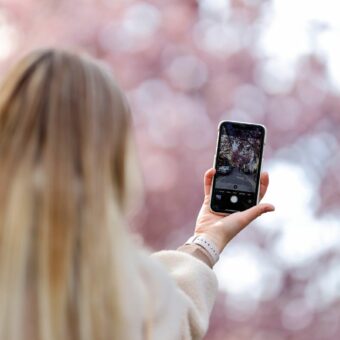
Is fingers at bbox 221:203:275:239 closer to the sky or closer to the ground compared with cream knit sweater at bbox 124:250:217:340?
closer to the sky

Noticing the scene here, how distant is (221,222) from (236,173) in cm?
10

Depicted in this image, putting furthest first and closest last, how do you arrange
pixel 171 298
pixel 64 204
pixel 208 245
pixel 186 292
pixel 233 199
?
pixel 233 199 → pixel 208 245 → pixel 186 292 → pixel 171 298 → pixel 64 204

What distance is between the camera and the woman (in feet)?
3.54

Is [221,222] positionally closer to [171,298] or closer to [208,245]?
[208,245]

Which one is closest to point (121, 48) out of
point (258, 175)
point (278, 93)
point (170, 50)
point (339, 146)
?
point (170, 50)

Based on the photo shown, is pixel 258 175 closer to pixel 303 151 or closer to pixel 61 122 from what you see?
pixel 61 122

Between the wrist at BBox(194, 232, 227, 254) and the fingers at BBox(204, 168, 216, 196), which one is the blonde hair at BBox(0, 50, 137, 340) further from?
the fingers at BBox(204, 168, 216, 196)

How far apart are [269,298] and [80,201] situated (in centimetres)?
347

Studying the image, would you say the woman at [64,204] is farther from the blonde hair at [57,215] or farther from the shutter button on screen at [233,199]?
the shutter button on screen at [233,199]

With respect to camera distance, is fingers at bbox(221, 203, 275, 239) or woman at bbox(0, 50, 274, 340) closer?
woman at bbox(0, 50, 274, 340)

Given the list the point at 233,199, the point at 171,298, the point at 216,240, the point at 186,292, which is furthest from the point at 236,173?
the point at 171,298

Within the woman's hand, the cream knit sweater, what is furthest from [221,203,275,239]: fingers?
the cream knit sweater

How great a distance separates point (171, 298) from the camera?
124cm

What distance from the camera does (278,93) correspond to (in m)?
4.69
